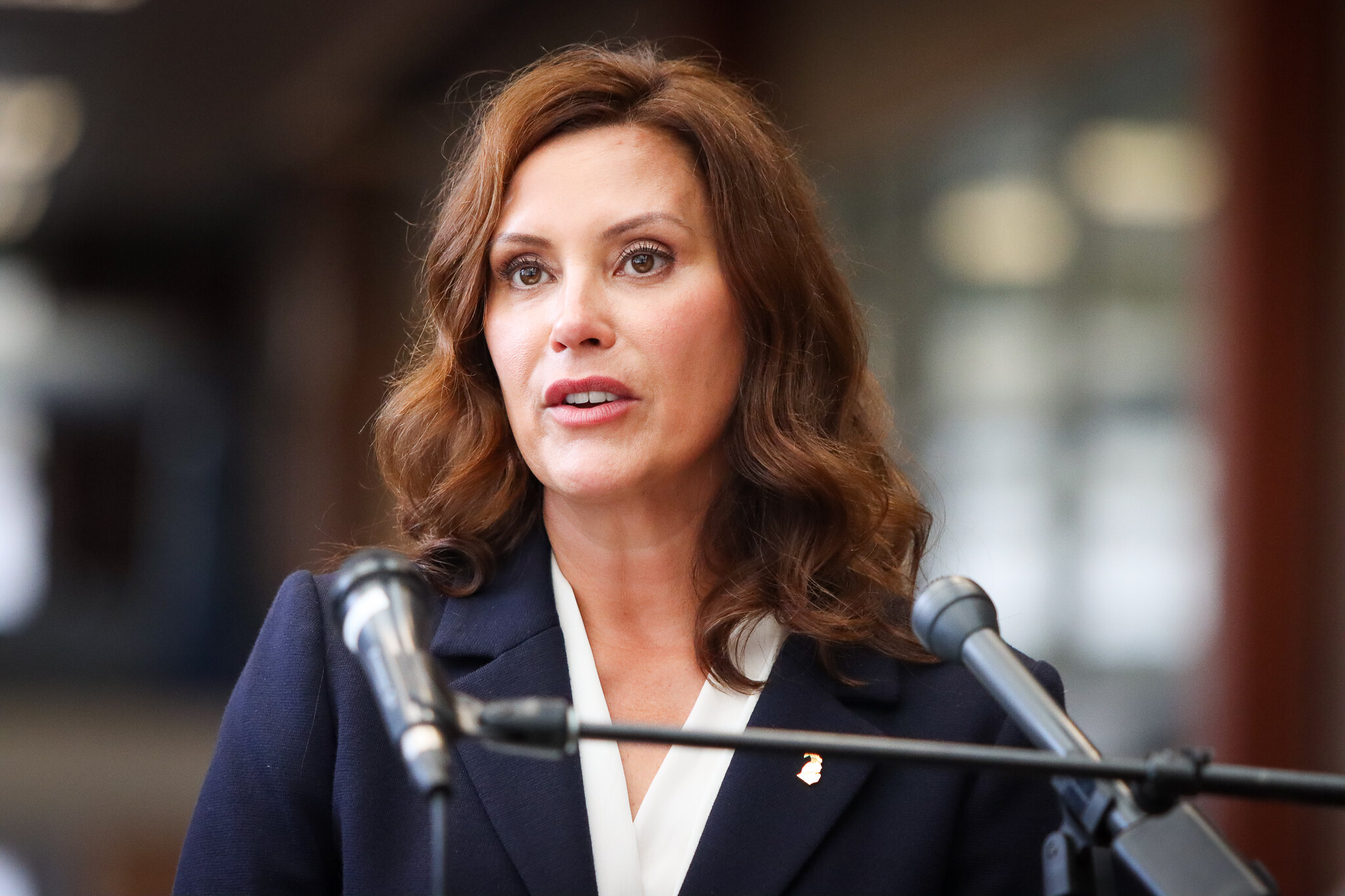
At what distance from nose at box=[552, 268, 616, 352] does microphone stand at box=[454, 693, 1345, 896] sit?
2.43 ft

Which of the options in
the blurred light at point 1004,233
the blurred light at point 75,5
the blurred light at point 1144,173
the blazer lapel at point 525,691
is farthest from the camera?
the blurred light at point 75,5

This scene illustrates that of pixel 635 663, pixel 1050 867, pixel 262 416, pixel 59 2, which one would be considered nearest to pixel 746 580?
pixel 635 663

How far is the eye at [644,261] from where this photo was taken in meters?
1.83

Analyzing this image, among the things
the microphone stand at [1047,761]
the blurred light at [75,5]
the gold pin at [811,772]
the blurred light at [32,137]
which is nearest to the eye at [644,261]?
the gold pin at [811,772]

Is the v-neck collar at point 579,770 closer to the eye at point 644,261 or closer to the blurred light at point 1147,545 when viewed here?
the eye at point 644,261

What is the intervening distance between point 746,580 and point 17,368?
14.4m

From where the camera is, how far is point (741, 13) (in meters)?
6.25

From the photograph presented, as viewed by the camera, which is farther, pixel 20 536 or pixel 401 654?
pixel 20 536

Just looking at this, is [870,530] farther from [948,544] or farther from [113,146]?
[113,146]

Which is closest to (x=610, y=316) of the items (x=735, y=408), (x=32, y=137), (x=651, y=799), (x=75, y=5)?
(x=735, y=408)

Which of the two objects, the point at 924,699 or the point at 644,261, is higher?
the point at 644,261

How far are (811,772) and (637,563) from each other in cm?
37

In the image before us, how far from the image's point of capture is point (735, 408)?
1.98m

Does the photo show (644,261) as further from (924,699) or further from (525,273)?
(924,699)
